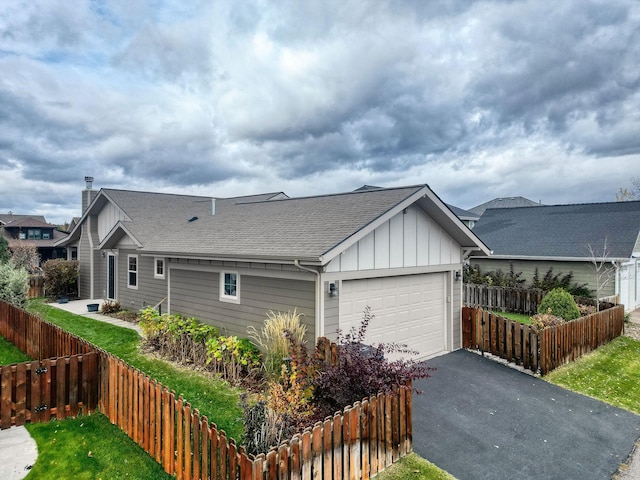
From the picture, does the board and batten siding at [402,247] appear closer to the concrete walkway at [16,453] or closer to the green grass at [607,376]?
the green grass at [607,376]

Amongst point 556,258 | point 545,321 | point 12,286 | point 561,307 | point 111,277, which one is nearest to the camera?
point 545,321

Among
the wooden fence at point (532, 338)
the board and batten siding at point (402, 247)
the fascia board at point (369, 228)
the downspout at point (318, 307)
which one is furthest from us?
the wooden fence at point (532, 338)

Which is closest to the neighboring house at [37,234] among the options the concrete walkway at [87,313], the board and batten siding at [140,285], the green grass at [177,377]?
the concrete walkway at [87,313]

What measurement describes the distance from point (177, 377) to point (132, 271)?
32.7 ft

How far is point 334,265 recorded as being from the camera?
7.75m

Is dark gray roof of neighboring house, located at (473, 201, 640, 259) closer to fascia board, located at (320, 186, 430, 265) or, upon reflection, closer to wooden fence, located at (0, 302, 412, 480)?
fascia board, located at (320, 186, 430, 265)

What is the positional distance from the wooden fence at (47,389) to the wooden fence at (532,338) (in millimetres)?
9425

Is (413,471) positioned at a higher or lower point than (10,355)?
lower

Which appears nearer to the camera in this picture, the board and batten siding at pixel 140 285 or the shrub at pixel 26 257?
the board and batten siding at pixel 140 285

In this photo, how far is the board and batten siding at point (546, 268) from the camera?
17.6 metres

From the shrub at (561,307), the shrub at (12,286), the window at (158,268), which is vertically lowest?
the shrub at (561,307)

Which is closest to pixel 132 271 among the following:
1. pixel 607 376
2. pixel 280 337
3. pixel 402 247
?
pixel 280 337

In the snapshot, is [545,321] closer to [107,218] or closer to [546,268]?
[546,268]

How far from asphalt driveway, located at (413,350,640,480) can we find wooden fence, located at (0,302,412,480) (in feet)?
3.16
